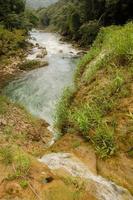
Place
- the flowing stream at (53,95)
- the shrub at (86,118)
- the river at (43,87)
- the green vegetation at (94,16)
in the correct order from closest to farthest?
the flowing stream at (53,95), the shrub at (86,118), the river at (43,87), the green vegetation at (94,16)

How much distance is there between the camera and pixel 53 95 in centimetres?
1798

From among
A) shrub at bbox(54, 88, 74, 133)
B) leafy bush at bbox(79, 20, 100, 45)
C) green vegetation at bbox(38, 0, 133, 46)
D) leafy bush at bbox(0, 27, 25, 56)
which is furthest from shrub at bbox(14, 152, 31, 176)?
leafy bush at bbox(79, 20, 100, 45)

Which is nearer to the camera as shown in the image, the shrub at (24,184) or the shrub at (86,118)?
the shrub at (24,184)

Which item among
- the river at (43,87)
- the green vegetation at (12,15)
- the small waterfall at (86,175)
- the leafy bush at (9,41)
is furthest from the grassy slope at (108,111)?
the green vegetation at (12,15)

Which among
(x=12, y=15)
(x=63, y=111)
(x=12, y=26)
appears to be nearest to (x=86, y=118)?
(x=63, y=111)

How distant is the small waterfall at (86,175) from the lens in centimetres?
514

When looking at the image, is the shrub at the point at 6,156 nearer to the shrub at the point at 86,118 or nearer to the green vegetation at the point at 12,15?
the shrub at the point at 86,118

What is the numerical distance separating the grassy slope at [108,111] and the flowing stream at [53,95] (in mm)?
333

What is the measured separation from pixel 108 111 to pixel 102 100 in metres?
0.35

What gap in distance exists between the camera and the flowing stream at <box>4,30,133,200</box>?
208 inches

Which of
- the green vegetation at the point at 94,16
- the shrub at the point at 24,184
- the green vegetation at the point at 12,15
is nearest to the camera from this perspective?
the shrub at the point at 24,184

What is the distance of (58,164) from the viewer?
578 cm

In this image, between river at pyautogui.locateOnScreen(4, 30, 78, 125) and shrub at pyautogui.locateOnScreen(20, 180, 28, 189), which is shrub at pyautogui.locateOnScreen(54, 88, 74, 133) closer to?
shrub at pyautogui.locateOnScreen(20, 180, 28, 189)

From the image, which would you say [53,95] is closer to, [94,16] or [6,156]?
[6,156]
